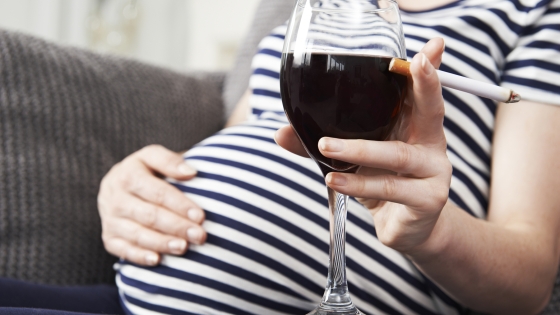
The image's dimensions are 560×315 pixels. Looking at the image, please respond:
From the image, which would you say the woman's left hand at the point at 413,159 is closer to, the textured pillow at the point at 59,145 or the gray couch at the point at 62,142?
the gray couch at the point at 62,142

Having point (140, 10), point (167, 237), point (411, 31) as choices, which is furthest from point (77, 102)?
point (140, 10)

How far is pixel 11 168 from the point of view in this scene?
866 millimetres

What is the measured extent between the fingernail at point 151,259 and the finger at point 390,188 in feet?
1.29

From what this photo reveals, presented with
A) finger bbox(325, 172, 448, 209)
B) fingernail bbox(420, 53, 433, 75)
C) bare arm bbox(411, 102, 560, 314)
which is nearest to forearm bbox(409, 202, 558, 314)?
bare arm bbox(411, 102, 560, 314)

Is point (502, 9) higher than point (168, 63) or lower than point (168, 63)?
higher

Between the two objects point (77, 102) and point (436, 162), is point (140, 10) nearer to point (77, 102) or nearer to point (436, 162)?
point (77, 102)

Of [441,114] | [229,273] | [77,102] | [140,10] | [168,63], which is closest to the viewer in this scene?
[441,114]

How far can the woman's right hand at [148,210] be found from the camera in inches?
30.5

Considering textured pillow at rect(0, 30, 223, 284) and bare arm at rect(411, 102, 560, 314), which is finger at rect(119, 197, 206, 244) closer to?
textured pillow at rect(0, 30, 223, 284)

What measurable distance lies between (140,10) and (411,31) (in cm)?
286

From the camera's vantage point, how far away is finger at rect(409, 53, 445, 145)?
17.3 inches

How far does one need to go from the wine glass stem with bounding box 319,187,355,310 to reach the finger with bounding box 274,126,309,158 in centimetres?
9

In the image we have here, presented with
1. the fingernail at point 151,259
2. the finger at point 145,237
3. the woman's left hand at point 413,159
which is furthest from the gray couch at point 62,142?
the woman's left hand at point 413,159

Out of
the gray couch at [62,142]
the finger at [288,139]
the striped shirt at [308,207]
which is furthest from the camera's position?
the gray couch at [62,142]
